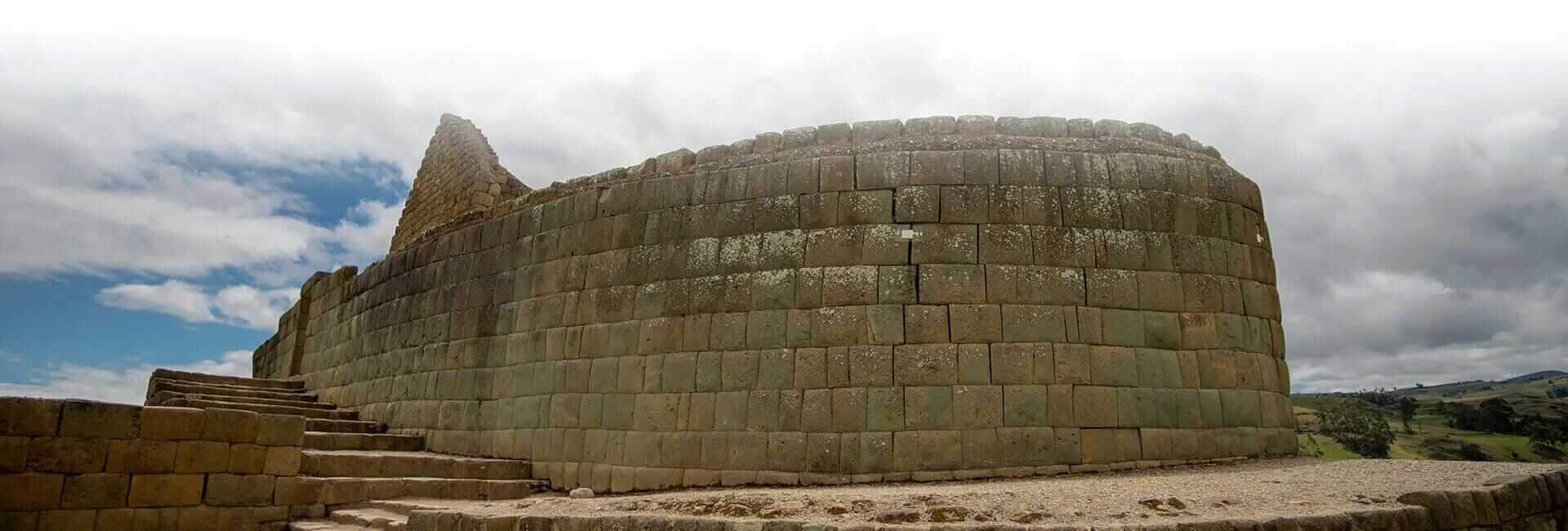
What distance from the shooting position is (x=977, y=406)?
8461 mm

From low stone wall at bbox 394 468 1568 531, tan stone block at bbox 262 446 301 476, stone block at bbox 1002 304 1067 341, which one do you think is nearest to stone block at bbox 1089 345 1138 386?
stone block at bbox 1002 304 1067 341

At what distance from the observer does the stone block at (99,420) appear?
829cm

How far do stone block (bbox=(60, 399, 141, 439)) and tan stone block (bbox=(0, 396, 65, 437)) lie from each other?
70 mm

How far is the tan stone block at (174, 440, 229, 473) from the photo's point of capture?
8.70 metres

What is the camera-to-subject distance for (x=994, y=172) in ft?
30.3

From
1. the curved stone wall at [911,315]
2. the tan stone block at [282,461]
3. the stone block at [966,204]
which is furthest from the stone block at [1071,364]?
the tan stone block at [282,461]

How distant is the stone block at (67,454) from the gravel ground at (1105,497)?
146 inches

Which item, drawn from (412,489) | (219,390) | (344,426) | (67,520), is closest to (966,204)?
(412,489)

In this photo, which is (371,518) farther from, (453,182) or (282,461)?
(453,182)

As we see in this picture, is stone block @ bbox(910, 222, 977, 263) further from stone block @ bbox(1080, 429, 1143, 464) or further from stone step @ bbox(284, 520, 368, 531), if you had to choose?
stone step @ bbox(284, 520, 368, 531)

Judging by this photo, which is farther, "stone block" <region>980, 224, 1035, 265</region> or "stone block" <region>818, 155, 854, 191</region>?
"stone block" <region>818, 155, 854, 191</region>

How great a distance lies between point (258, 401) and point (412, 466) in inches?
197

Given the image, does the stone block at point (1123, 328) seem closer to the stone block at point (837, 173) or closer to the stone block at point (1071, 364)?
the stone block at point (1071, 364)

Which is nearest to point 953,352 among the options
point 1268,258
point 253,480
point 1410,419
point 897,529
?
point 897,529
